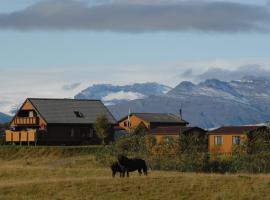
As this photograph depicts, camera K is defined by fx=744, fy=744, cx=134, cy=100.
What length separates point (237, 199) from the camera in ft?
156

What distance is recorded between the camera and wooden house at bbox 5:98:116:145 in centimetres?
11919

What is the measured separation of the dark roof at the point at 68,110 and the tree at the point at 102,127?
5380mm

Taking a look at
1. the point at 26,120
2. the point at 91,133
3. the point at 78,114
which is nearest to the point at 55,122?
the point at 78,114

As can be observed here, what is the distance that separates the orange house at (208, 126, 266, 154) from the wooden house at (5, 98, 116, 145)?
19.9 meters

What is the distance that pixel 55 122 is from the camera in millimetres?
120625

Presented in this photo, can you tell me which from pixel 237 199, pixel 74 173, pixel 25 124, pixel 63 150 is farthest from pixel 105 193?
pixel 25 124

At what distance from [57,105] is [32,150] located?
81.1 feet

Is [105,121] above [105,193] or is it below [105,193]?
above

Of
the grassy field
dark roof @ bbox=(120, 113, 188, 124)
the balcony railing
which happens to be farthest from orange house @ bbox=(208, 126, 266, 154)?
the grassy field

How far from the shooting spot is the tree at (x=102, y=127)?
388ft

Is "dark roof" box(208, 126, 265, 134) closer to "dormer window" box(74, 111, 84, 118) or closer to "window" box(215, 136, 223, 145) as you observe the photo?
"window" box(215, 136, 223, 145)

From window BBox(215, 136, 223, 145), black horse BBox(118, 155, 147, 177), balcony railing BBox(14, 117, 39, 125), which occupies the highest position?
balcony railing BBox(14, 117, 39, 125)

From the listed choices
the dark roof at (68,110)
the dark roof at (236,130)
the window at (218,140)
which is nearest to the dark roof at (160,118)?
the dark roof at (68,110)

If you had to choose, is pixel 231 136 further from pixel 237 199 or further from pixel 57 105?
pixel 237 199
